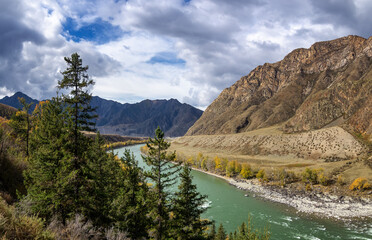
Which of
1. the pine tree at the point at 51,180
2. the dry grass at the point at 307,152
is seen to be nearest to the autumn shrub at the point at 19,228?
the pine tree at the point at 51,180

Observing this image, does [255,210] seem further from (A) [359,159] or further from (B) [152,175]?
(A) [359,159]

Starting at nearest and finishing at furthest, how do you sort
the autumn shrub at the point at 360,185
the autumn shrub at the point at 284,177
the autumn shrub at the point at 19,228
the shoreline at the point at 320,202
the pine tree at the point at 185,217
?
the autumn shrub at the point at 19,228 < the pine tree at the point at 185,217 < the shoreline at the point at 320,202 < the autumn shrub at the point at 360,185 < the autumn shrub at the point at 284,177

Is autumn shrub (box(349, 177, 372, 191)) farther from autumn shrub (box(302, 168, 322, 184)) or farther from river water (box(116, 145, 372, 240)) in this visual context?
river water (box(116, 145, 372, 240))

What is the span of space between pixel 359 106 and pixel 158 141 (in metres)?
166

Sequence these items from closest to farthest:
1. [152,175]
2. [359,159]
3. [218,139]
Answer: [152,175] → [359,159] → [218,139]

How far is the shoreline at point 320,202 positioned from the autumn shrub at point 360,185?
6.44 metres

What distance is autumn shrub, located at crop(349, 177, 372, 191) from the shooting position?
206ft

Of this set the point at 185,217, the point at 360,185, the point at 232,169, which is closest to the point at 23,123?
the point at 185,217

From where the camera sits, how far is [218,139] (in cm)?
19238

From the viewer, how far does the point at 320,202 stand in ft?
190

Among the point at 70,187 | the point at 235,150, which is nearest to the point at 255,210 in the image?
the point at 70,187

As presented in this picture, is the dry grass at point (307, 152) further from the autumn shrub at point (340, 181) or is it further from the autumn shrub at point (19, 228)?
the autumn shrub at point (19, 228)

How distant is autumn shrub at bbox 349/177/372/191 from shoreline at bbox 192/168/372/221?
6.44m

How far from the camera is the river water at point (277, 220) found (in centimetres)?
3984
